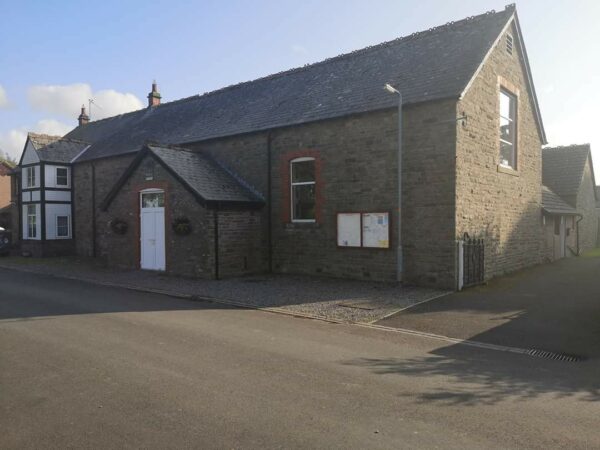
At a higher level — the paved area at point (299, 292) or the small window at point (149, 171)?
the small window at point (149, 171)

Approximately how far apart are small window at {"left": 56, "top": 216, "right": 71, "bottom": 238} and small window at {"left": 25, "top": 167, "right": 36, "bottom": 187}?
2.47 meters

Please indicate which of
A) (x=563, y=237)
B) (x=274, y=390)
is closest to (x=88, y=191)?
(x=274, y=390)

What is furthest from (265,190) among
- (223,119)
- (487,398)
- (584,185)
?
(584,185)

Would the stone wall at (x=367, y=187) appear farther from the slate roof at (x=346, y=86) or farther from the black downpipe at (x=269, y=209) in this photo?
the slate roof at (x=346, y=86)

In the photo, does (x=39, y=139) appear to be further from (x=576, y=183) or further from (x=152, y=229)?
(x=576, y=183)

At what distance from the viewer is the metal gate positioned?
1306 centimetres

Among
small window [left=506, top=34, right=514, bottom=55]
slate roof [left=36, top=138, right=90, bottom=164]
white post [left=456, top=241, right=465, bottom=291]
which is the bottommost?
→ white post [left=456, top=241, right=465, bottom=291]

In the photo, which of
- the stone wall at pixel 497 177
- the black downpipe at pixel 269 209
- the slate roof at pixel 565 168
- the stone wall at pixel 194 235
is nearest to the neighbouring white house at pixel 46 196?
the stone wall at pixel 194 235

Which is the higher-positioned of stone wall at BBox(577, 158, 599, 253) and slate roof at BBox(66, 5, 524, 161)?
slate roof at BBox(66, 5, 524, 161)

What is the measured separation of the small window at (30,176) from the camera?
26453 millimetres

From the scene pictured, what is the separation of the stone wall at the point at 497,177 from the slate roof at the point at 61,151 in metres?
22.4

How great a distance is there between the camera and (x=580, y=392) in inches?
216

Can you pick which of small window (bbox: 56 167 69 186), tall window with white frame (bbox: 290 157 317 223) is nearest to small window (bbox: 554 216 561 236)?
tall window with white frame (bbox: 290 157 317 223)

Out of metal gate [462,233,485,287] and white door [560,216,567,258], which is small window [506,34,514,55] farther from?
white door [560,216,567,258]
